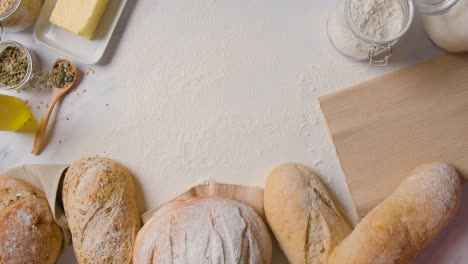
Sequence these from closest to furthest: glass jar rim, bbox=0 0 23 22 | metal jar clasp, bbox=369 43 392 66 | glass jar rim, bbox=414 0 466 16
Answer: glass jar rim, bbox=414 0 466 16 < metal jar clasp, bbox=369 43 392 66 < glass jar rim, bbox=0 0 23 22

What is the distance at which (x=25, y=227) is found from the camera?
109cm

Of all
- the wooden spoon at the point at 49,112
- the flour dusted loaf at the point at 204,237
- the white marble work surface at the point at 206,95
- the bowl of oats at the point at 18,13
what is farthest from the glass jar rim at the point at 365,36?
the bowl of oats at the point at 18,13

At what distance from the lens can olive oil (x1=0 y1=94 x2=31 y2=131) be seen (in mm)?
1185

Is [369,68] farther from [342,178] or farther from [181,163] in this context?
[181,163]

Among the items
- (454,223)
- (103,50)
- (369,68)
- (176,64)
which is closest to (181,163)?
(176,64)

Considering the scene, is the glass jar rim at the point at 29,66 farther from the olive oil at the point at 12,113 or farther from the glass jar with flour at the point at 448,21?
the glass jar with flour at the point at 448,21

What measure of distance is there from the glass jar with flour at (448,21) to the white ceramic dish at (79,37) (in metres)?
0.98

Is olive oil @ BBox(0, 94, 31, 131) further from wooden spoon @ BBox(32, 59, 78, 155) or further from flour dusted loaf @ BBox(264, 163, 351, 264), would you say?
flour dusted loaf @ BBox(264, 163, 351, 264)

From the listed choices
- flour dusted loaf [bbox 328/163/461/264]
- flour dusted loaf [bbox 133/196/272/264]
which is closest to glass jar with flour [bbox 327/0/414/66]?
flour dusted loaf [bbox 328/163/461/264]

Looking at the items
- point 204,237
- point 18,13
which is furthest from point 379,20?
point 18,13

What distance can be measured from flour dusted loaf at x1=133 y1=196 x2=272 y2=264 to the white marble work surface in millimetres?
169

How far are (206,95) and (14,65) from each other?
69cm

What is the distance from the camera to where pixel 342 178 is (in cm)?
118

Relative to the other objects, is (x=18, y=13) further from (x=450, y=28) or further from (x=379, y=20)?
Answer: (x=450, y=28)
